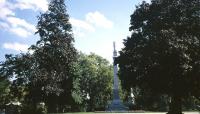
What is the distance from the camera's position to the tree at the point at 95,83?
90062 mm

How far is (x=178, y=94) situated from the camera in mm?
39812

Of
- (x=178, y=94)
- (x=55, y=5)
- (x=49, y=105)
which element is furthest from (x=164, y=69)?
(x=49, y=105)

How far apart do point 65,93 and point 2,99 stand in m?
24.1

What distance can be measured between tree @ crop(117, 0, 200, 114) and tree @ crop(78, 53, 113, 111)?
44466mm

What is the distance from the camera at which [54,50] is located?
2170 inches

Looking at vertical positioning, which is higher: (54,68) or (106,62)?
(106,62)

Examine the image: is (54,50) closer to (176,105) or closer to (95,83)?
(176,105)

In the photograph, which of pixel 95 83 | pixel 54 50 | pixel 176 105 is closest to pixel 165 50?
pixel 176 105

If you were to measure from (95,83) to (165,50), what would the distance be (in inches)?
2219

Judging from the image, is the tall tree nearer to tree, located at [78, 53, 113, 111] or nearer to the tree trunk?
the tree trunk

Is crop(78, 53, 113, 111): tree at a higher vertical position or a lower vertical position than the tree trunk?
higher

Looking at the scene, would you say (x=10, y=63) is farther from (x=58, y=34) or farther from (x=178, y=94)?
(x=178, y=94)

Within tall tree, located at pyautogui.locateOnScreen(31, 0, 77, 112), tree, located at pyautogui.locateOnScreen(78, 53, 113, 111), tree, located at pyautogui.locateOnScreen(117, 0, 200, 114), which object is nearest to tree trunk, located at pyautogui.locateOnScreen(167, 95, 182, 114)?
tree, located at pyautogui.locateOnScreen(117, 0, 200, 114)

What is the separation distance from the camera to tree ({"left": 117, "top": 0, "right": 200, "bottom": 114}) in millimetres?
36906
